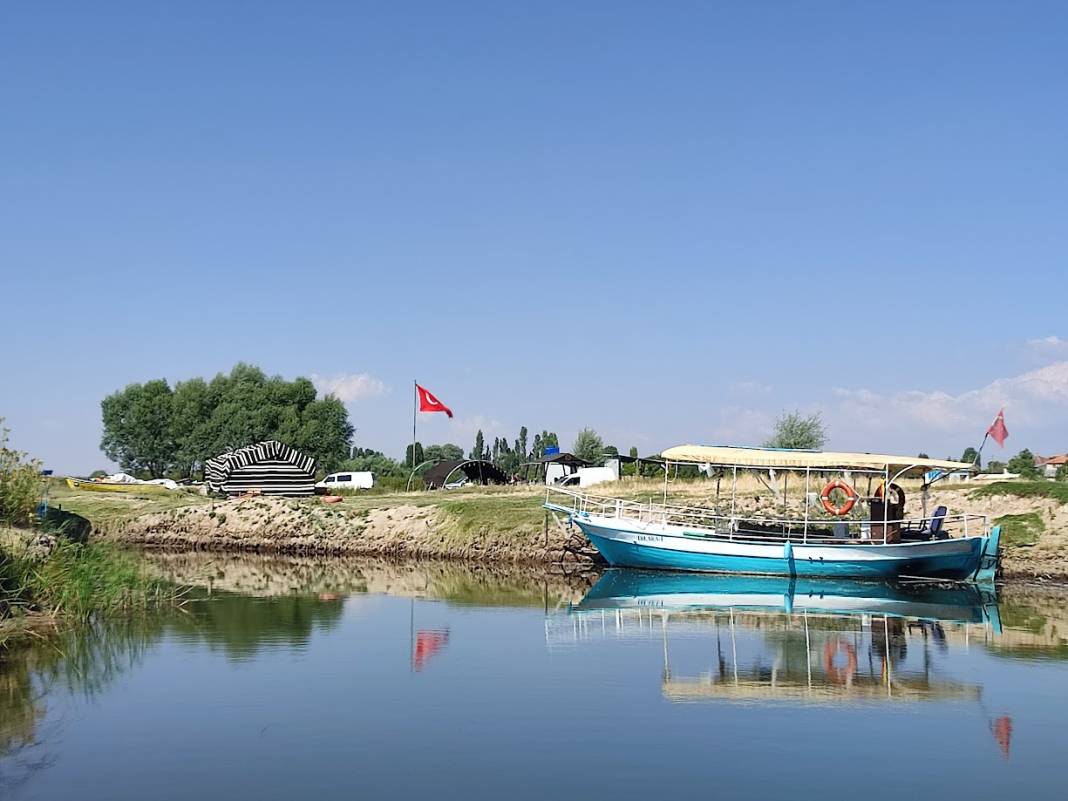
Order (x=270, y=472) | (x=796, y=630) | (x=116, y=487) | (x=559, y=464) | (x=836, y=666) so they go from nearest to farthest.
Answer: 1. (x=836, y=666)
2. (x=796, y=630)
3. (x=270, y=472)
4. (x=116, y=487)
5. (x=559, y=464)

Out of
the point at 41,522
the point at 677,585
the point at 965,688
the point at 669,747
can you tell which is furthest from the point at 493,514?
the point at 669,747

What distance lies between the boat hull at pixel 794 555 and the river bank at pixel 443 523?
2.91 metres

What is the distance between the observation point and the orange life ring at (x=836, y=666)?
19750 millimetres

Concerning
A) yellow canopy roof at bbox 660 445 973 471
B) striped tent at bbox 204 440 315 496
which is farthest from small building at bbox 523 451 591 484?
yellow canopy roof at bbox 660 445 973 471

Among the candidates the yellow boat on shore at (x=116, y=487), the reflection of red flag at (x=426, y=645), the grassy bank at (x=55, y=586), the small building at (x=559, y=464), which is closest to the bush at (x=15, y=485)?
the grassy bank at (x=55, y=586)

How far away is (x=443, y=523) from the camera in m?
44.3

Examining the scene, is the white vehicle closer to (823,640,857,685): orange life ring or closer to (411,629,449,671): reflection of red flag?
(411,629,449,671): reflection of red flag

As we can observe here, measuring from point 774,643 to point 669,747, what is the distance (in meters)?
9.33

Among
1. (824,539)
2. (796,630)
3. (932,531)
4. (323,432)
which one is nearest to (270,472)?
(824,539)

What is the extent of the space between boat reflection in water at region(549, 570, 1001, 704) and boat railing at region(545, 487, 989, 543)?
1.69 m

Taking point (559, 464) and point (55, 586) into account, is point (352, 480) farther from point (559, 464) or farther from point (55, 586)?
point (55, 586)

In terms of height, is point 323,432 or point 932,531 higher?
point 323,432

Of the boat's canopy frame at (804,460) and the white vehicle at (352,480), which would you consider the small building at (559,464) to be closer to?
the white vehicle at (352,480)

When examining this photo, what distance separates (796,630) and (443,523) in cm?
2135
